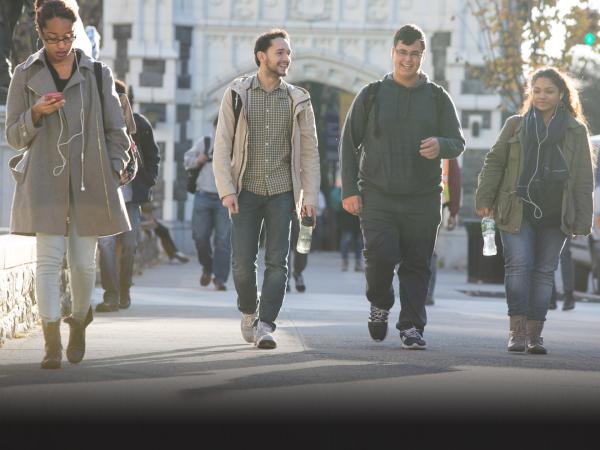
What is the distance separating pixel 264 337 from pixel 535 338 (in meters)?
1.56

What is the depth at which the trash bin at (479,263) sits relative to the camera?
66.3 feet

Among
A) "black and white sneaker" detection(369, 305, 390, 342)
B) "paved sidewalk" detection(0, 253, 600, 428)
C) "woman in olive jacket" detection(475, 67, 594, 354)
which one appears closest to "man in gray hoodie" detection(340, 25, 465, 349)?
"black and white sneaker" detection(369, 305, 390, 342)

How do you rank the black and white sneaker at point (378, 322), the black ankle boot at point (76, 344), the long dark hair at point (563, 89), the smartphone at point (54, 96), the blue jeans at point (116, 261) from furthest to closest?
the blue jeans at point (116, 261), the black and white sneaker at point (378, 322), the long dark hair at point (563, 89), the black ankle boot at point (76, 344), the smartphone at point (54, 96)

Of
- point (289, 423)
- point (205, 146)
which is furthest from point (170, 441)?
point (205, 146)

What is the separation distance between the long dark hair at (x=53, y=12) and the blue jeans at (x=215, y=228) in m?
7.40

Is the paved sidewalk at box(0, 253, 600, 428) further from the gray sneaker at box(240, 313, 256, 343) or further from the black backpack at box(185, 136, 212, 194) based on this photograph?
the black backpack at box(185, 136, 212, 194)

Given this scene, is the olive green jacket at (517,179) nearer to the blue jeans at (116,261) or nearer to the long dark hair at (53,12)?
the long dark hair at (53,12)

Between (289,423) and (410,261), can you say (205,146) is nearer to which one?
(410,261)

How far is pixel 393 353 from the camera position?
840 cm

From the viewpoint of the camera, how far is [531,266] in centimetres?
881

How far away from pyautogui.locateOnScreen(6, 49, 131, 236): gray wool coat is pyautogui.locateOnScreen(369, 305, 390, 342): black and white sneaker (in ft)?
6.83

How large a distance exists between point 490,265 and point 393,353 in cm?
1203

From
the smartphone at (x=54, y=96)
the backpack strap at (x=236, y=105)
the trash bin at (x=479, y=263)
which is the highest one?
the smartphone at (x=54, y=96)

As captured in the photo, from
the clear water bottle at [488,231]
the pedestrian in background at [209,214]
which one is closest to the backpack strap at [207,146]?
the pedestrian in background at [209,214]
